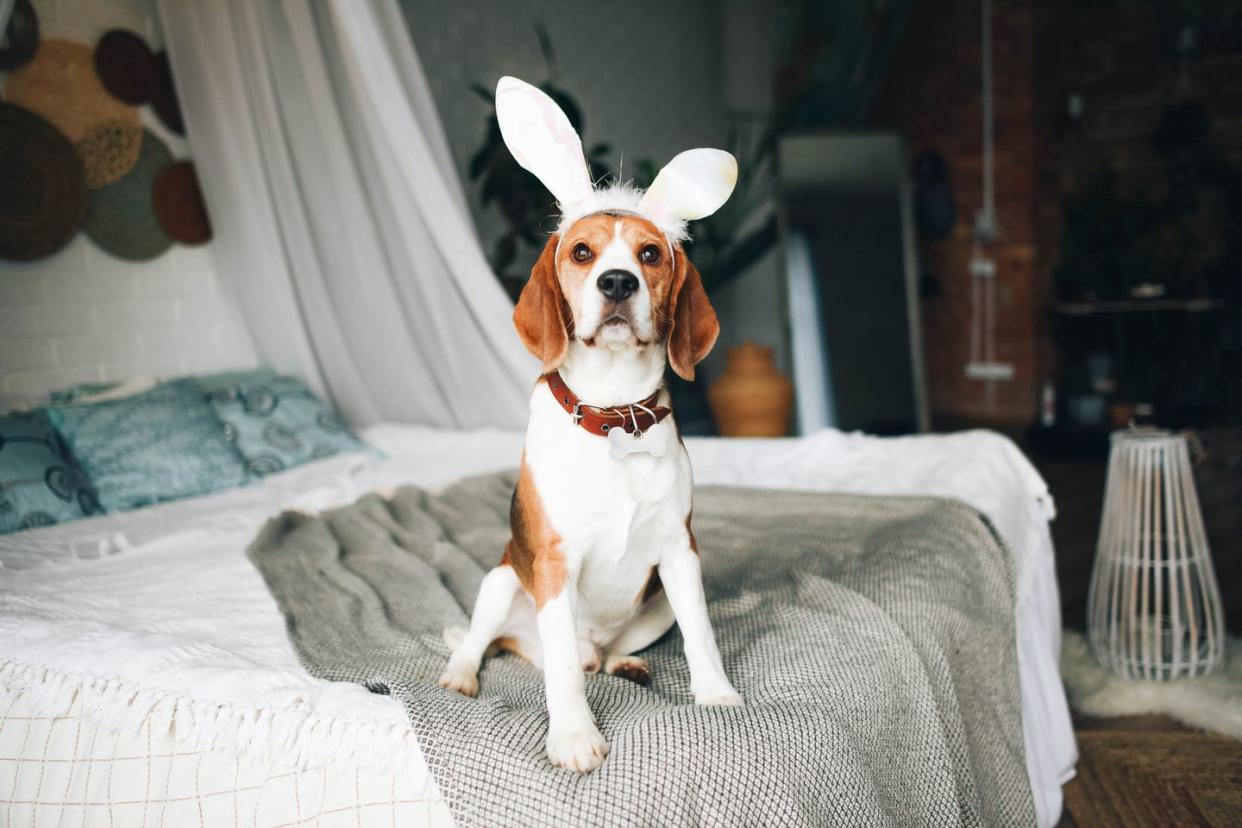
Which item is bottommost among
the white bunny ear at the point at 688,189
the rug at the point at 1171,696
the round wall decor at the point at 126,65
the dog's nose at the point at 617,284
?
the rug at the point at 1171,696

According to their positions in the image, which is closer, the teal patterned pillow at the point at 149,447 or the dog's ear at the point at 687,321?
the dog's ear at the point at 687,321

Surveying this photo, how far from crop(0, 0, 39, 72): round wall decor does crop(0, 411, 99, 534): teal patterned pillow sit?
1.02 meters

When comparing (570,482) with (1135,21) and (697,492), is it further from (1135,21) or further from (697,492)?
(1135,21)

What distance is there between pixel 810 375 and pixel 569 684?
11.5 feet

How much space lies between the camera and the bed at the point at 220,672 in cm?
123

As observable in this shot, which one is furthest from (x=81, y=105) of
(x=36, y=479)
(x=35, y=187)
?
(x=36, y=479)

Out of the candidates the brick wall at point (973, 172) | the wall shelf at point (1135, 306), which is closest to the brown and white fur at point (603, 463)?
the wall shelf at point (1135, 306)

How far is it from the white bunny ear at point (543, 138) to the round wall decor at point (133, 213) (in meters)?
2.23

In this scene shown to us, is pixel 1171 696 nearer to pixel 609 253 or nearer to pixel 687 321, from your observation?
pixel 687 321

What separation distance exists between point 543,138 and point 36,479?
181 centimetres

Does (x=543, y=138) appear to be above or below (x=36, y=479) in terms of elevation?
above

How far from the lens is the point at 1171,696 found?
2.38 m

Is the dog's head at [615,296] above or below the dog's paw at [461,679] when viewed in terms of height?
above

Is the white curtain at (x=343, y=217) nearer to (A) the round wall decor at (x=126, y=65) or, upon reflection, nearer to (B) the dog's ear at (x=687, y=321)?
(A) the round wall decor at (x=126, y=65)
